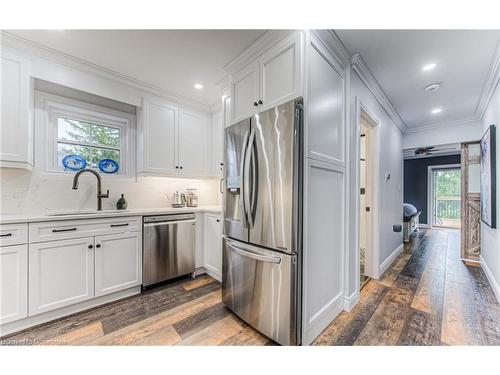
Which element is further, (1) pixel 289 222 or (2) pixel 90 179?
(2) pixel 90 179

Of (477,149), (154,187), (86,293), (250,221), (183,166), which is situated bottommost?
(86,293)

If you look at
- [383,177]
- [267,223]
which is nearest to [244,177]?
[267,223]

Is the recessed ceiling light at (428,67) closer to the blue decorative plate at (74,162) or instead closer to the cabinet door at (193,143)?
the cabinet door at (193,143)

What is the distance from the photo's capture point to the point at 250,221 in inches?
66.6

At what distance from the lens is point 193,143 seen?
3012mm

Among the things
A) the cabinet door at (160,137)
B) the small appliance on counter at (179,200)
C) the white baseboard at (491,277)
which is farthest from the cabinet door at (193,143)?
the white baseboard at (491,277)

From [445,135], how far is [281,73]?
420cm

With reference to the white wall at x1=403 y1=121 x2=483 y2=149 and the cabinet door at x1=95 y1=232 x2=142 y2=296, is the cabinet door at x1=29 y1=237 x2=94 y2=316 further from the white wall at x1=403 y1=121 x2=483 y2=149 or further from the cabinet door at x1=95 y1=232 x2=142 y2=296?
the white wall at x1=403 y1=121 x2=483 y2=149

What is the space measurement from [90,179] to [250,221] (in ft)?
6.85

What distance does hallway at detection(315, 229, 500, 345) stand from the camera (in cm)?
161

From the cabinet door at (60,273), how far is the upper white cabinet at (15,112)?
2.64ft

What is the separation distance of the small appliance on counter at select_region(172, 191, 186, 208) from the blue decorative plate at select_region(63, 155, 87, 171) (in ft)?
3.77
